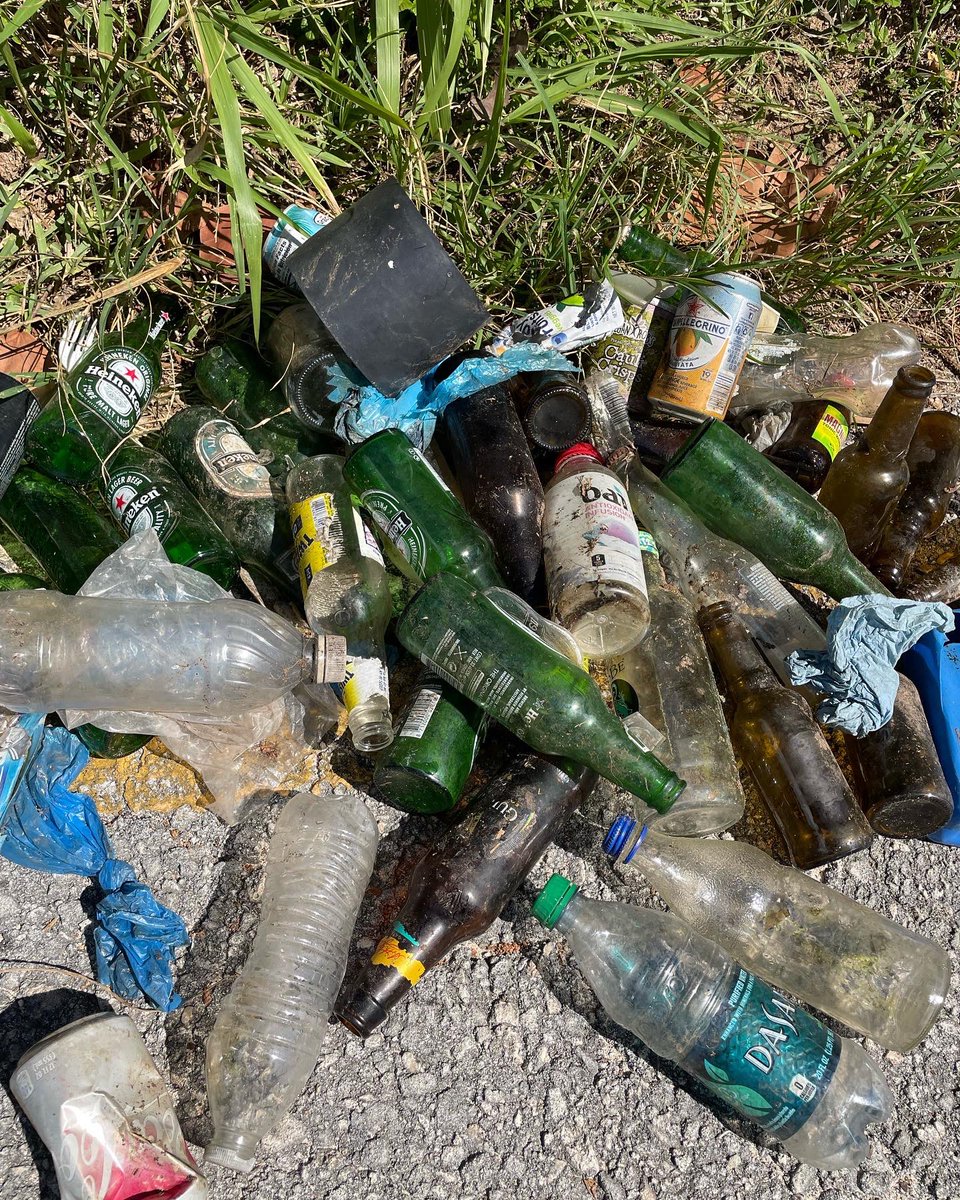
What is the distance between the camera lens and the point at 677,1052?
5.64ft

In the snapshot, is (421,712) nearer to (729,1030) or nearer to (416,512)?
(416,512)

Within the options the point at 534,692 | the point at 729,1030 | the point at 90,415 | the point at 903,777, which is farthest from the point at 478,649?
the point at 90,415

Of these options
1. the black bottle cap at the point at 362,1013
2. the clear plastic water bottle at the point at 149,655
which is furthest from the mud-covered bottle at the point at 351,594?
the black bottle cap at the point at 362,1013

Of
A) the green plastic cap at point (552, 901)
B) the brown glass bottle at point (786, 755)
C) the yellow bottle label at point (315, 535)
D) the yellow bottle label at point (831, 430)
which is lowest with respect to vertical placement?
the brown glass bottle at point (786, 755)

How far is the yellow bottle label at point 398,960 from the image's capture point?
1.71 meters

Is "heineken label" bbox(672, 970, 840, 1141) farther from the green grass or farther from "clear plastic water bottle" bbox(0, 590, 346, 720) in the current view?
the green grass

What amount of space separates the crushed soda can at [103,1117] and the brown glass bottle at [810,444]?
196cm

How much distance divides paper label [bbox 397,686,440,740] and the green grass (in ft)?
3.04

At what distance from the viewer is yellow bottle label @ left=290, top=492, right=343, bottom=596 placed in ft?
6.63

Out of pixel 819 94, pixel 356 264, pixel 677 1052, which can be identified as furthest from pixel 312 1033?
pixel 819 94

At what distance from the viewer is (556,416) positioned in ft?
7.18

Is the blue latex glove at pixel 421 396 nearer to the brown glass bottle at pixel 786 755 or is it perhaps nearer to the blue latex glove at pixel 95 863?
the brown glass bottle at pixel 786 755

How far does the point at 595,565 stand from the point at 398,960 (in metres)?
0.85

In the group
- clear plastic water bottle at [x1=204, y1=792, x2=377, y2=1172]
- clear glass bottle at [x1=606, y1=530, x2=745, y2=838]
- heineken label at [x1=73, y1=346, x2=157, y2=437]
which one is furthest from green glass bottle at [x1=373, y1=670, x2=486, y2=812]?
heineken label at [x1=73, y1=346, x2=157, y2=437]
